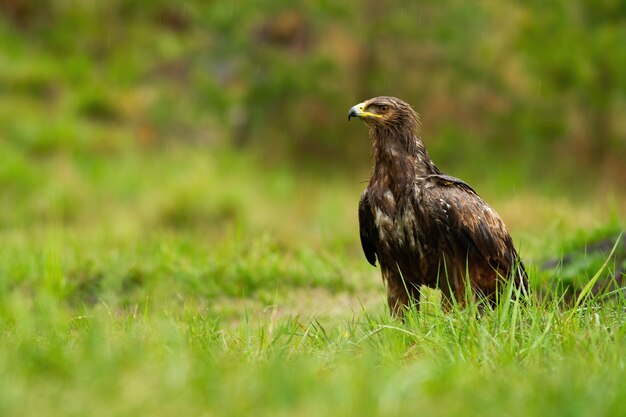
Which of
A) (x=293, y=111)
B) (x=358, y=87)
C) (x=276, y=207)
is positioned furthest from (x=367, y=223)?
(x=293, y=111)

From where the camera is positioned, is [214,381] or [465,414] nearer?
[465,414]

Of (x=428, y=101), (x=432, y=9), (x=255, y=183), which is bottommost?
(x=255, y=183)

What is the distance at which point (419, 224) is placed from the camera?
4.77 m

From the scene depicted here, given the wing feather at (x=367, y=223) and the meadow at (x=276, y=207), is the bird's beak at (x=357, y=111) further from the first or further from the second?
the meadow at (x=276, y=207)

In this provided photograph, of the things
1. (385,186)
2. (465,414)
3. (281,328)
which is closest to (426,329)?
(281,328)

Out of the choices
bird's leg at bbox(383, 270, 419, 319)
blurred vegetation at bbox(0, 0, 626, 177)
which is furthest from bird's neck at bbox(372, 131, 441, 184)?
blurred vegetation at bbox(0, 0, 626, 177)

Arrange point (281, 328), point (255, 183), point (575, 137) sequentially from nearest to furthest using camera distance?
1. point (281, 328)
2. point (255, 183)
3. point (575, 137)

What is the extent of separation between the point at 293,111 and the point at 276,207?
9.40ft

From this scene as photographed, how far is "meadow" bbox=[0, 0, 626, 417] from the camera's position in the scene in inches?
117

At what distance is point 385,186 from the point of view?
489 cm

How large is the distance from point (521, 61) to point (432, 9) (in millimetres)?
1542

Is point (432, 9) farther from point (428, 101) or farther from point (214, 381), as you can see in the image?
point (214, 381)

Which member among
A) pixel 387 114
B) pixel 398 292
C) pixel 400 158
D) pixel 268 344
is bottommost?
pixel 398 292

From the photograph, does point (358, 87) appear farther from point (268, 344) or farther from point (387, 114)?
point (268, 344)
